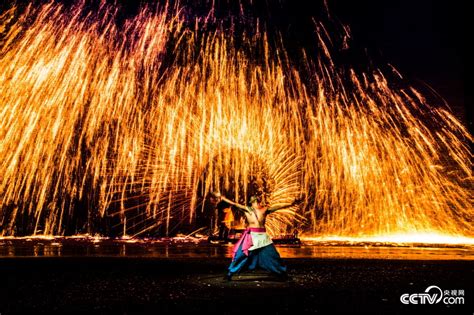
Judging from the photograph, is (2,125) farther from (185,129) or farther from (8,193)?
(8,193)

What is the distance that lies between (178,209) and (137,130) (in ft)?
21.2

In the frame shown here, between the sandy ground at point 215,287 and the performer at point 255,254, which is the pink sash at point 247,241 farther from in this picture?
the sandy ground at point 215,287

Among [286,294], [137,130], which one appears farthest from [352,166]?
[286,294]

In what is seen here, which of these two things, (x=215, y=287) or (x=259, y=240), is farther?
(x=259, y=240)

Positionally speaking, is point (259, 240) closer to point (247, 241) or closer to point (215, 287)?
point (247, 241)

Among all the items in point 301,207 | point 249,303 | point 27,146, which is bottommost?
point 249,303

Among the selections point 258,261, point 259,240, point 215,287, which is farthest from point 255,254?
point 215,287

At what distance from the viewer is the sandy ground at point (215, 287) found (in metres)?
6.58

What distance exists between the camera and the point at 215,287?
839 cm

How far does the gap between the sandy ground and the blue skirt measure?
24 cm

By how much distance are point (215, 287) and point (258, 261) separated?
1.05 meters

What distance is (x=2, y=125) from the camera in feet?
61.5

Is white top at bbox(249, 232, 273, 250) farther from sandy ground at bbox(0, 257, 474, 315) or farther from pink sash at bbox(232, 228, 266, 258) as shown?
sandy ground at bbox(0, 257, 474, 315)

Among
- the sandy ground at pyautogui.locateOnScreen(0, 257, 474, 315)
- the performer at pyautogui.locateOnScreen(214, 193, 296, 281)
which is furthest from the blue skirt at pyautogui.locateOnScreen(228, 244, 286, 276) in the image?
the sandy ground at pyautogui.locateOnScreen(0, 257, 474, 315)
